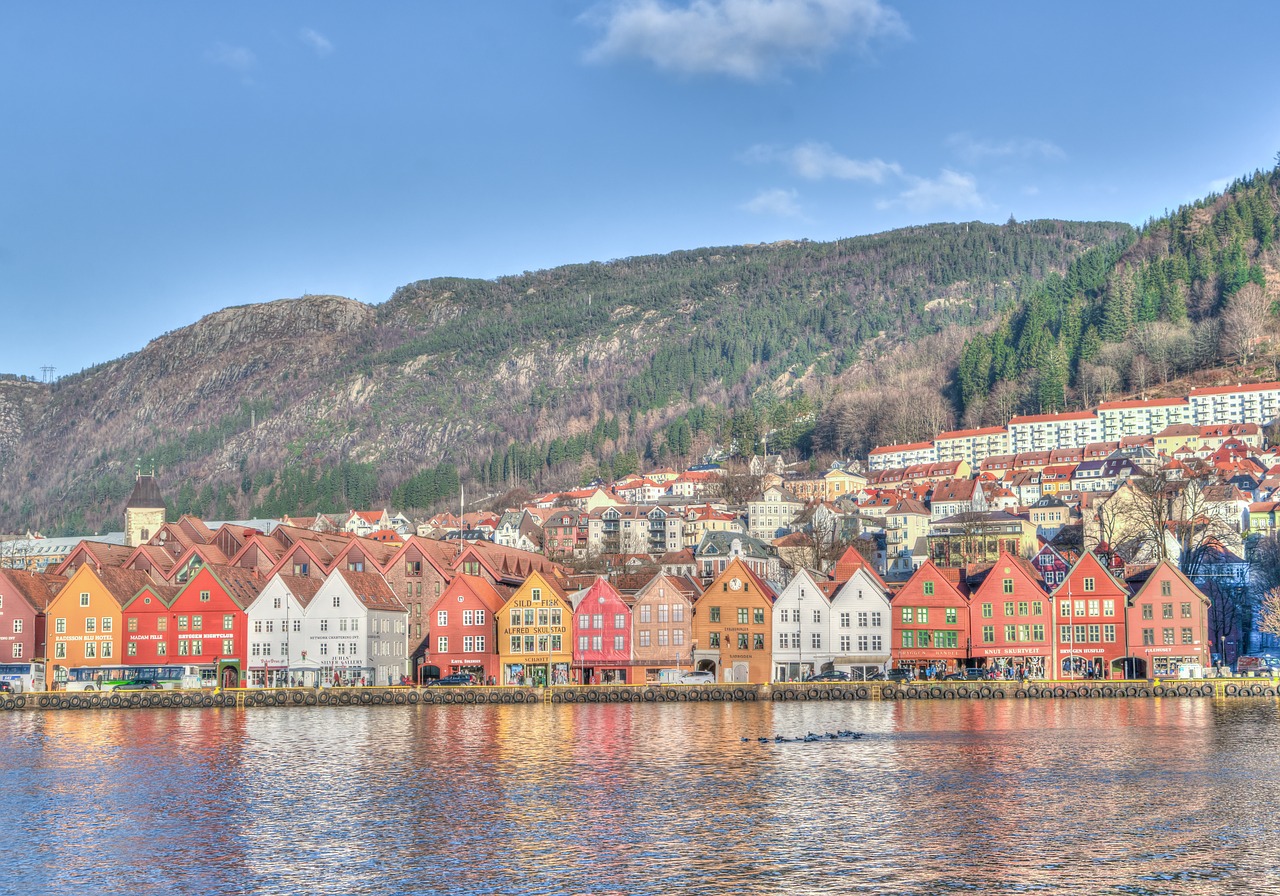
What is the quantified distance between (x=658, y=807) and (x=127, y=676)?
222 feet

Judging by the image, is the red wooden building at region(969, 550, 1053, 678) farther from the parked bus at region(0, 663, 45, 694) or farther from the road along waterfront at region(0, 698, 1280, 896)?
the parked bus at region(0, 663, 45, 694)

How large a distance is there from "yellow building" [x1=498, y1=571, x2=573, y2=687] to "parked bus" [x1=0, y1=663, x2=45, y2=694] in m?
33.9

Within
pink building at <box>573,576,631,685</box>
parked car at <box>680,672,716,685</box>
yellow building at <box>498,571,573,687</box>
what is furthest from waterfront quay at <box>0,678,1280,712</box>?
yellow building at <box>498,571,573,687</box>

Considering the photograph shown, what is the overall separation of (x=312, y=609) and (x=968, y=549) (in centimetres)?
7757

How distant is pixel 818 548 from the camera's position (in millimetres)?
146250

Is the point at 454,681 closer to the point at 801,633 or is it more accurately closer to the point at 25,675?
the point at 801,633

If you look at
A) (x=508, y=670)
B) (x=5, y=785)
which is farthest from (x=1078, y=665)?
(x=5, y=785)

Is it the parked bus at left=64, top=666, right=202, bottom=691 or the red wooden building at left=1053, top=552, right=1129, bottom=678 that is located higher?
the red wooden building at left=1053, top=552, right=1129, bottom=678

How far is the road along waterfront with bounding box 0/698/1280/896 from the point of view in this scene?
37.0 meters

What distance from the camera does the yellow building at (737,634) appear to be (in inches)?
4013

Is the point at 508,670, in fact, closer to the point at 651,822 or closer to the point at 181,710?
the point at 181,710

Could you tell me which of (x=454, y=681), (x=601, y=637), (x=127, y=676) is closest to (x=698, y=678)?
(x=601, y=637)

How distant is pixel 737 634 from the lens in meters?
102

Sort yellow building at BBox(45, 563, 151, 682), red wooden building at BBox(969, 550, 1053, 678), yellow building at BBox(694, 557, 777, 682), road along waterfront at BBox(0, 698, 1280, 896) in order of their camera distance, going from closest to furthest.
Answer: road along waterfront at BBox(0, 698, 1280, 896)
red wooden building at BBox(969, 550, 1053, 678)
yellow building at BBox(694, 557, 777, 682)
yellow building at BBox(45, 563, 151, 682)
